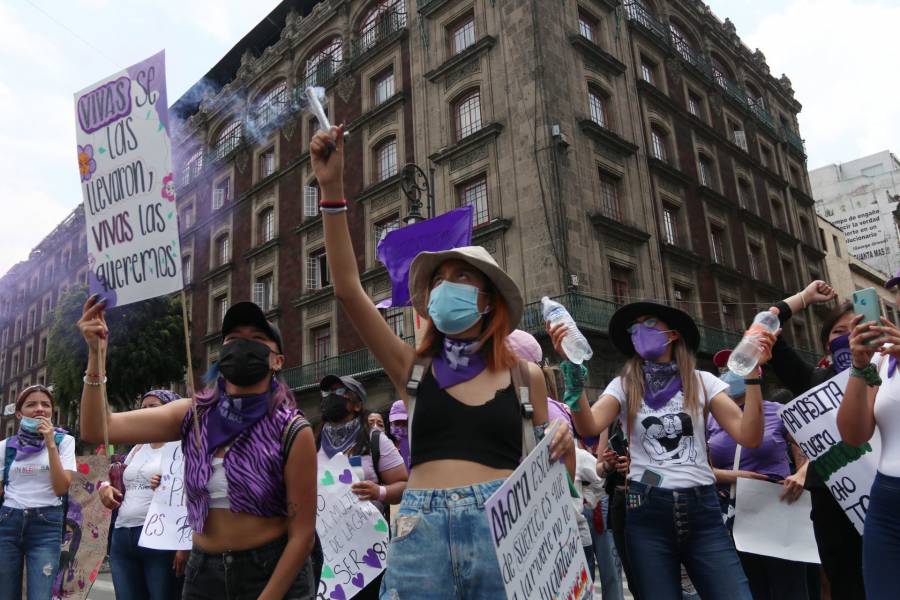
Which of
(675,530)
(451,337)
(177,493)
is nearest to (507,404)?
(451,337)

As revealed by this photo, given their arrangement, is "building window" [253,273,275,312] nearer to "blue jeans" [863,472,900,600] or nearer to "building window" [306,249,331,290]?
"building window" [306,249,331,290]

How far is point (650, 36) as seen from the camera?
78.8 feet

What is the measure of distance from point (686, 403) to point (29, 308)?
59.1 meters

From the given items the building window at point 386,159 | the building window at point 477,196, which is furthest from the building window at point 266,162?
the building window at point 477,196

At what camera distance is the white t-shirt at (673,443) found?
129 inches

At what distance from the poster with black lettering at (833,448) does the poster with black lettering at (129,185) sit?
11.6 ft

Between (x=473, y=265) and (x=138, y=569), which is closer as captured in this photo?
(x=473, y=265)

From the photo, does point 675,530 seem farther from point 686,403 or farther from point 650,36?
point 650,36

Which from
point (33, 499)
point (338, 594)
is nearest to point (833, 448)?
A: point (338, 594)

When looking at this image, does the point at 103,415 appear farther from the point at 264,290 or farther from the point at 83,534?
the point at 264,290

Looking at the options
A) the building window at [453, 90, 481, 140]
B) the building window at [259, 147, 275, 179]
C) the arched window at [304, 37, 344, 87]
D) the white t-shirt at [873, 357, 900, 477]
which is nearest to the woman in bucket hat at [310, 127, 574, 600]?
the white t-shirt at [873, 357, 900, 477]

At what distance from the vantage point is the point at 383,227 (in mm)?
22906

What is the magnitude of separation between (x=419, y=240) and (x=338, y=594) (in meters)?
3.31

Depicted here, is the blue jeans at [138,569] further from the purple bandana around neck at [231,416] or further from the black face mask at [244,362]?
the black face mask at [244,362]
